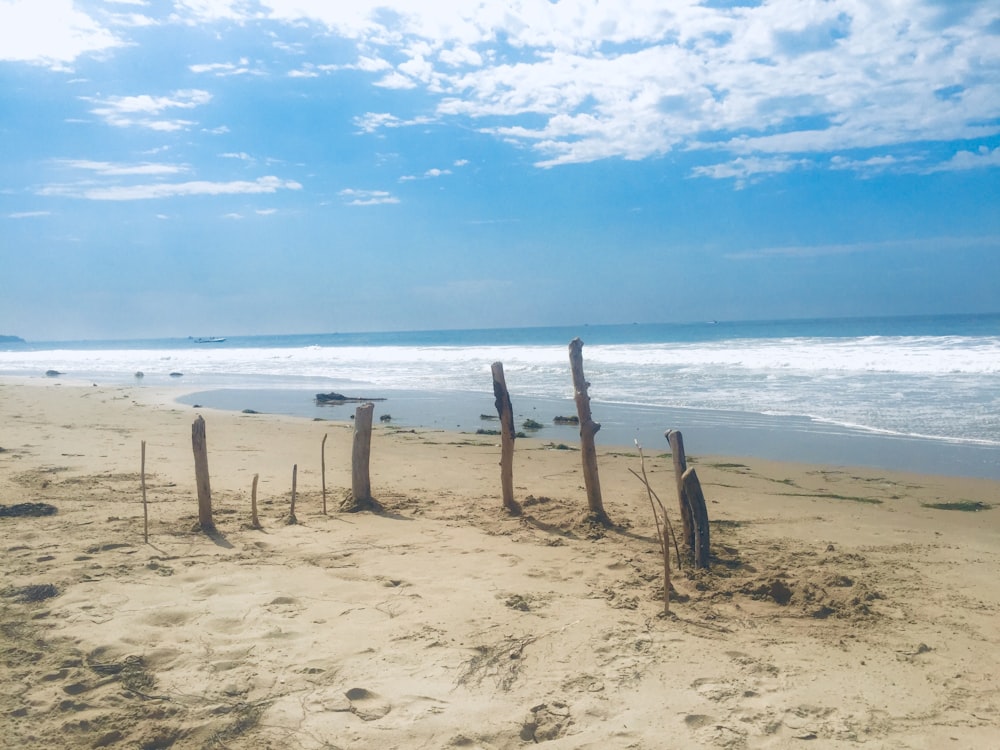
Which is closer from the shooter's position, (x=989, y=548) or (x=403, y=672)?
(x=403, y=672)

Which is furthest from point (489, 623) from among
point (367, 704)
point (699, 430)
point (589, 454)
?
point (699, 430)

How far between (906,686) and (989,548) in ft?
11.4

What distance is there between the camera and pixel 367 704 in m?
3.96

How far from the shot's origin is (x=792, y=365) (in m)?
28.2

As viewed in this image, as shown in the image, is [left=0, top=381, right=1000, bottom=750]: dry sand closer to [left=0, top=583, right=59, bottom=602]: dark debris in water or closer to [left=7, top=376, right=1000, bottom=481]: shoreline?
[left=0, top=583, right=59, bottom=602]: dark debris in water

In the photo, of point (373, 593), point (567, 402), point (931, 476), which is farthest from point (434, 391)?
point (373, 593)

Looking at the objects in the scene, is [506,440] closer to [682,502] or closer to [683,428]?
[682,502]

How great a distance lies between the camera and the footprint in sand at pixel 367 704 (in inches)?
152

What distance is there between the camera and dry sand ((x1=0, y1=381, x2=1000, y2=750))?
12.5ft

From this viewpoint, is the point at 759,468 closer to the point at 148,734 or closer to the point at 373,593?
the point at 373,593

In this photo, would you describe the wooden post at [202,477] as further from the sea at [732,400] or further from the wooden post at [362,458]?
the sea at [732,400]

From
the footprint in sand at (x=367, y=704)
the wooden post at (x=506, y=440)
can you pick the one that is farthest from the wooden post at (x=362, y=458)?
the footprint in sand at (x=367, y=704)

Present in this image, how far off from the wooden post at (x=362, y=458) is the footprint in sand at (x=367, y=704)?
4339 millimetres

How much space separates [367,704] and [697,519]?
335 cm
